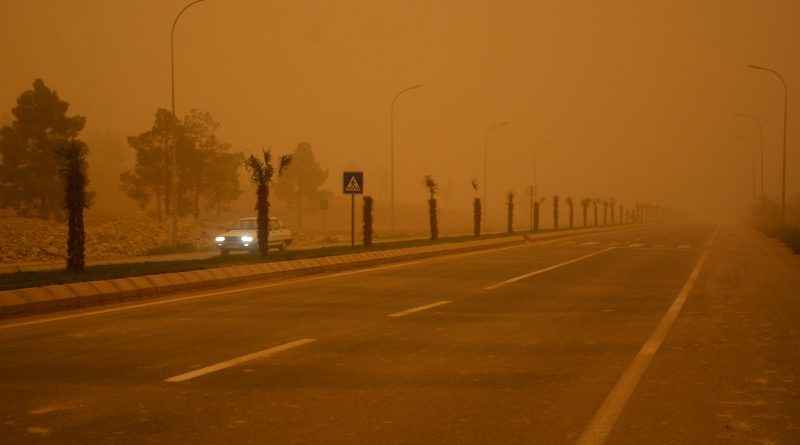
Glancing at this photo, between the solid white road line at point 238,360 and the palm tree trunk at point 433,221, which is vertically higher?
the palm tree trunk at point 433,221

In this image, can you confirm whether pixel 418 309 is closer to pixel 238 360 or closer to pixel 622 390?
pixel 238 360

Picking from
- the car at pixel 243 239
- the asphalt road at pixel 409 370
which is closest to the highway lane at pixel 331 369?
the asphalt road at pixel 409 370

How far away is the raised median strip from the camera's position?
1234 centimetres

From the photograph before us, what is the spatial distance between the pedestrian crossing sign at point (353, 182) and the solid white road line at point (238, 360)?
17.9m

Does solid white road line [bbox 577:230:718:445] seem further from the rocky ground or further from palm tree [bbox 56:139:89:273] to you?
the rocky ground

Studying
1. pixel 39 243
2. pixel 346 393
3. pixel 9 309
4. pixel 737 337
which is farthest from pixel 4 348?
pixel 39 243

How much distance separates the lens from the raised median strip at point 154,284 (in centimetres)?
1234

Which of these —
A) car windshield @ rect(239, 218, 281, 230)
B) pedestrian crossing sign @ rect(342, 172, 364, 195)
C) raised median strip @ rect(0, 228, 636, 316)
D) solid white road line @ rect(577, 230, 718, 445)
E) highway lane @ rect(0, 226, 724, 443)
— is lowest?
solid white road line @ rect(577, 230, 718, 445)

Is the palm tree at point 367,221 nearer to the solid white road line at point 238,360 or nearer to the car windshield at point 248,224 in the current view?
the car windshield at point 248,224

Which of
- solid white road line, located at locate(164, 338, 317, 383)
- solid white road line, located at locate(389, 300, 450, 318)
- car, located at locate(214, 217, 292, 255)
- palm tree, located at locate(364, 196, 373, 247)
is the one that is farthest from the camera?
palm tree, located at locate(364, 196, 373, 247)

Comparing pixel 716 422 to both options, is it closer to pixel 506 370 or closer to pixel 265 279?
pixel 506 370

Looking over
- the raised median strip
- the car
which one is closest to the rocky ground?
the car

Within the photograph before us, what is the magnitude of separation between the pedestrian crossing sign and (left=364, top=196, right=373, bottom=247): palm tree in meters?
5.37

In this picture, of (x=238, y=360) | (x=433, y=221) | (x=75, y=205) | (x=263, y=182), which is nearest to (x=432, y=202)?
(x=433, y=221)
